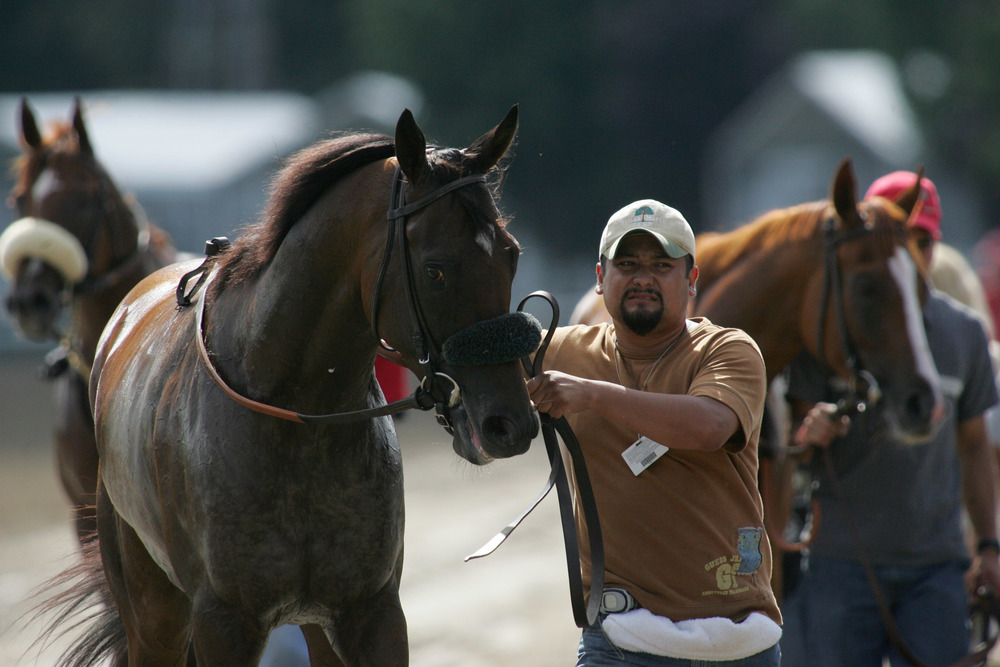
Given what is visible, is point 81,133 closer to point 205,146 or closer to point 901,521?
point 901,521

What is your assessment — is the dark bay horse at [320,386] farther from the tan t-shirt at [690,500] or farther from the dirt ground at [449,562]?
the tan t-shirt at [690,500]

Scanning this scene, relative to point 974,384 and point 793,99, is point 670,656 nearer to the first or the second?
point 974,384

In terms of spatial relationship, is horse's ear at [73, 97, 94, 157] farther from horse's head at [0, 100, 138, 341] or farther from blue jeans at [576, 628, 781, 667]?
blue jeans at [576, 628, 781, 667]

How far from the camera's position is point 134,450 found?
2.96m

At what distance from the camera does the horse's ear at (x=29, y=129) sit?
16.7 ft

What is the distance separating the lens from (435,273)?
92.3 inches

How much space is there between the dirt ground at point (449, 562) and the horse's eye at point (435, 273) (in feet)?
1.60

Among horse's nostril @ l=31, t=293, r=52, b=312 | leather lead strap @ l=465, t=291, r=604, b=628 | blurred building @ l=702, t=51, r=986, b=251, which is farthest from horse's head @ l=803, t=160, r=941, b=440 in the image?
blurred building @ l=702, t=51, r=986, b=251

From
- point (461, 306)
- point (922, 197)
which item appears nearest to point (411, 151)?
point (461, 306)

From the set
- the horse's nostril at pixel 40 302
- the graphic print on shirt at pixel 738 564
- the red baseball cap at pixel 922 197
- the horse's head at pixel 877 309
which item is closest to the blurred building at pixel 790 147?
the red baseball cap at pixel 922 197

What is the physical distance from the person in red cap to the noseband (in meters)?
1.88

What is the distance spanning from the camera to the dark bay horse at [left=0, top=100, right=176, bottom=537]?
476cm

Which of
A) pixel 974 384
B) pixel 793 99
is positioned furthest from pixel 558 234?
pixel 974 384

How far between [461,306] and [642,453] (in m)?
0.60
